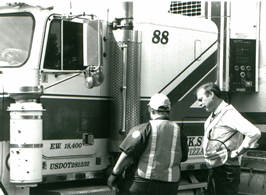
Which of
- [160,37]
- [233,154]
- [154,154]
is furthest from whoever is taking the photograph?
[160,37]

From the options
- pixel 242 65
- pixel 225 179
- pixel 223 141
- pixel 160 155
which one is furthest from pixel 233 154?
pixel 242 65

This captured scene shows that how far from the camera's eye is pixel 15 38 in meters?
6.38

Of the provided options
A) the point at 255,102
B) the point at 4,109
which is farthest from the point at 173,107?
the point at 4,109

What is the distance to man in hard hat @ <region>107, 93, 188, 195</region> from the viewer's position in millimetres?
5327

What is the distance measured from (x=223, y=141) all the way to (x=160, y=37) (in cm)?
200

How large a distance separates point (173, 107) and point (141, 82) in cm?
66

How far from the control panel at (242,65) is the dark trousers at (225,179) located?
9.27 feet

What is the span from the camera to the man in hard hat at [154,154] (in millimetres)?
5327

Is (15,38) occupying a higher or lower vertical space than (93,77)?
higher

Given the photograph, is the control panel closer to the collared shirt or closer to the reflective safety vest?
the collared shirt

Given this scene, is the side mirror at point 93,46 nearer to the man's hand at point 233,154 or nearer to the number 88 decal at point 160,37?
the number 88 decal at point 160,37

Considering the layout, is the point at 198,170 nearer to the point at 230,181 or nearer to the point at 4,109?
the point at 230,181

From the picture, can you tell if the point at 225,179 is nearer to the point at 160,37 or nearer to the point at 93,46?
the point at 93,46

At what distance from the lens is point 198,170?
802cm
